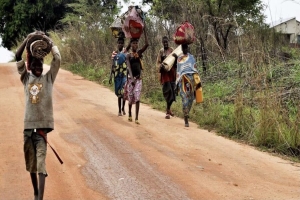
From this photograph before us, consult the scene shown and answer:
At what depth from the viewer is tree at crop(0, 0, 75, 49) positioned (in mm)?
30094

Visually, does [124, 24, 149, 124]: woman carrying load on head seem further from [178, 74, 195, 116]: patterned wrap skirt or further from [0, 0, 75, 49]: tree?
[0, 0, 75, 49]: tree

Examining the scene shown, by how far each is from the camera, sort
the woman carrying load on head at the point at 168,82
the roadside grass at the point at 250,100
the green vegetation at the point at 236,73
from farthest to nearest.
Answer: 1. the woman carrying load on head at the point at 168,82
2. the green vegetation at the point at 236,73
3. the roadside grass at the point at 250,100

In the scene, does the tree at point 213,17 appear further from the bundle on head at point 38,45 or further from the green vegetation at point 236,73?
the bundle on head at point 38,45

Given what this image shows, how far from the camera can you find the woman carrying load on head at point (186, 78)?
8.48 meters

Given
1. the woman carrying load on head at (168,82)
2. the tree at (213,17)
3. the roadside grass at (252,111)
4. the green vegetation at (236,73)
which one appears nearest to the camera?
the roadside grass at (252,111)

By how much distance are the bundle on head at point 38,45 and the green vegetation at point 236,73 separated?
3949mm

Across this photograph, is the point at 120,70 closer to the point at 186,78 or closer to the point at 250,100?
the point at 186,78

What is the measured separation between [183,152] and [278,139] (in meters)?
1.57

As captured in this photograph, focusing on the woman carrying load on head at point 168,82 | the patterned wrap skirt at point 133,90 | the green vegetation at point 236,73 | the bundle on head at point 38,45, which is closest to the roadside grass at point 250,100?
the green vegetation at point 236,73

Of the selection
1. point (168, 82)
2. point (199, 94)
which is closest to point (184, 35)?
point (199, 94)

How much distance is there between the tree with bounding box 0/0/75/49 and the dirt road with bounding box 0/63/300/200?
22171mm

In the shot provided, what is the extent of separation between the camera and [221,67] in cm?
1145

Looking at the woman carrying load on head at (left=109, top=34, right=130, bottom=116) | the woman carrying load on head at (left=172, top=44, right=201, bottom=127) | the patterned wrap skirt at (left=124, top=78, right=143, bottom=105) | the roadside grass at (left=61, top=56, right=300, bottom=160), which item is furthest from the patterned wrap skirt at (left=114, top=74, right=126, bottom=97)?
the woman carrying load on head at (left=172, top=44, right=201, bottom=127)

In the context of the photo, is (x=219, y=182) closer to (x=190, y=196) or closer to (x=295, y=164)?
(x=190, y=196)
